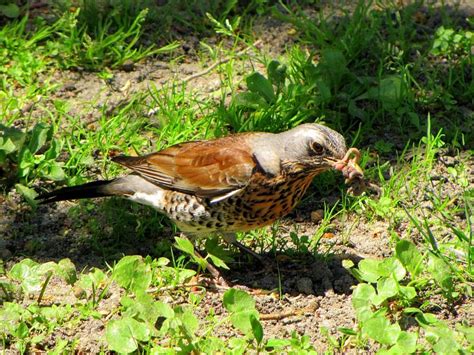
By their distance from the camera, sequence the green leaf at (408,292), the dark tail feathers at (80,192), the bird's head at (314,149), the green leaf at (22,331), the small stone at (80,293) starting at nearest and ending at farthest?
the green leaf at (22,331)
the green leaf at (408,292)
the small stone at (80,293)
the bird's head at (314,149)
the dark tail feathers at (80,192)

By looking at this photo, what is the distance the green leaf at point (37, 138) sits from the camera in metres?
6.05

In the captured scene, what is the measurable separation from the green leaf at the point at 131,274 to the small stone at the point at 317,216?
1.49 meters

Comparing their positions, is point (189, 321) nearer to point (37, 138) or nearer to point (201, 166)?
point (201, 166)

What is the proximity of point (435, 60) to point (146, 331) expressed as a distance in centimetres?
377

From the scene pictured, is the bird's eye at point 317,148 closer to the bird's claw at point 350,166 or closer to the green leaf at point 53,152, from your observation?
the bird's claw at point 350,166

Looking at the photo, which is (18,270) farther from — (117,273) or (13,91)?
(13,91)

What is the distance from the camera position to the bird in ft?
17.4

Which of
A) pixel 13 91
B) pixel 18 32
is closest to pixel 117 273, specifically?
pixel 13 91

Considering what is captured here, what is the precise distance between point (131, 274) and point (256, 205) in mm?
887

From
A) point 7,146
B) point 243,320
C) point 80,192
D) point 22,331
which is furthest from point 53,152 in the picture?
point 243,320

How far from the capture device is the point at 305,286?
17.7ft

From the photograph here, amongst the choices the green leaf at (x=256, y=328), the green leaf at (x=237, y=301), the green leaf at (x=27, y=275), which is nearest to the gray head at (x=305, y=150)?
the green leaf at (x=237, y=301)

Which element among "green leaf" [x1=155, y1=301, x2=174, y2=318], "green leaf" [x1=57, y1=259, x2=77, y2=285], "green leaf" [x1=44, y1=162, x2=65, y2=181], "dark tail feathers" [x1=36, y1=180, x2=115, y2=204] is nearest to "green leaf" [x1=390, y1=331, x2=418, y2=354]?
"green leaf" [x1=155, y1=301, x2=174, y2=318]

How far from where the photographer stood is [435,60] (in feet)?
23.8
